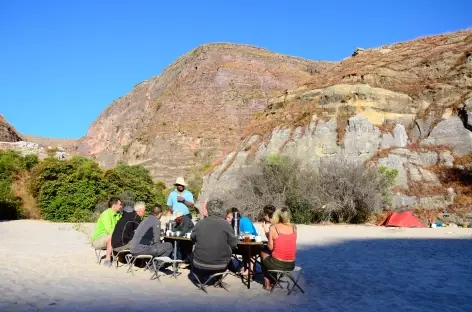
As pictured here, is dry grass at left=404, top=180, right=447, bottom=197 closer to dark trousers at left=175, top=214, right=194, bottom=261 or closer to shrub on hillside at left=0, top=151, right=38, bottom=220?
dark trousers at left=175, top=214, right=194, bottom=261

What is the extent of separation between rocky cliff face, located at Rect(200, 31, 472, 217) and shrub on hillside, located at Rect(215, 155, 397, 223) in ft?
6.45

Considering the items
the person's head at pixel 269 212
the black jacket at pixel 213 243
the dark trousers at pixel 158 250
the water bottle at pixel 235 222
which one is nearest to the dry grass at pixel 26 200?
the dark trousers at pixel 158 250

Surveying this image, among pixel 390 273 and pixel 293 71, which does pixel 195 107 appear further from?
pixel 390 273

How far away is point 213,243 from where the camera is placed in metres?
7.27

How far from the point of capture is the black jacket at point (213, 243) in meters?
7.27

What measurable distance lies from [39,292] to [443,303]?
6133 mm

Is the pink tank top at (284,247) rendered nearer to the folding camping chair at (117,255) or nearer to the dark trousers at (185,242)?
the dark trousers at (185,242)

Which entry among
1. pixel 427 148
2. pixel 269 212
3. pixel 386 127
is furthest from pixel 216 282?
pixel 386 127

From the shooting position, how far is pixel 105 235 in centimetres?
1041

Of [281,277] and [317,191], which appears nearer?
[281,277]

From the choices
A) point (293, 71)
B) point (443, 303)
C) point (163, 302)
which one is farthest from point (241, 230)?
point (293, 71)

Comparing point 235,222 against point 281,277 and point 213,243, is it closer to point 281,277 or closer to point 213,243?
point 213,243

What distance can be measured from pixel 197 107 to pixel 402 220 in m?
63.3

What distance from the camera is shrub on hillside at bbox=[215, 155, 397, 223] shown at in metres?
23.9
